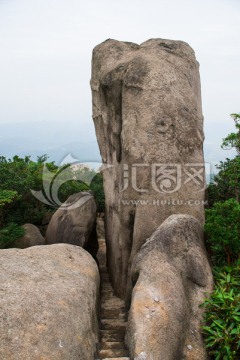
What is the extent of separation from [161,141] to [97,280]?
4509 mm

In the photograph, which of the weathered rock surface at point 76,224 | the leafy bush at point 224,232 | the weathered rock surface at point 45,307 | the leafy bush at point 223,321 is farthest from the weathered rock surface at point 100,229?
the leafy bush at point 223,321

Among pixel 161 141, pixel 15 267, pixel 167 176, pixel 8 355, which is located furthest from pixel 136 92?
pixel 8 355

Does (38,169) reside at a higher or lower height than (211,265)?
higher

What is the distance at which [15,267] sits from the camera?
30.8 ft

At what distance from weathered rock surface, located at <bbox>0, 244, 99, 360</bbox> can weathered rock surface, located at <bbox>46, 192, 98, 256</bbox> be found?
440 centimetres

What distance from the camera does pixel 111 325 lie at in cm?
1112

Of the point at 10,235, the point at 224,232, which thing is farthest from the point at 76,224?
the point at 224,232

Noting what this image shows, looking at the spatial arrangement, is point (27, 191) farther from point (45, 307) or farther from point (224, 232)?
point (45, 307)

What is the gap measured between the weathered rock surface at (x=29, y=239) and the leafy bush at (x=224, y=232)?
7.83 metres

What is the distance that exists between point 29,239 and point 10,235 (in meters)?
1.36

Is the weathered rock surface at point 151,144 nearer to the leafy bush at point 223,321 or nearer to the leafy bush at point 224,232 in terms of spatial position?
the leafy bush at point 224,232

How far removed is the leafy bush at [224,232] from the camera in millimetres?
10320

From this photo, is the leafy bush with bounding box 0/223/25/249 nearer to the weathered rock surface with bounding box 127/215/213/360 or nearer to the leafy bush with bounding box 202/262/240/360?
the weathered rock surface with bounding box 127/215/213/360

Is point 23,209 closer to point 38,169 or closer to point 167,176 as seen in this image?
point 38,169
